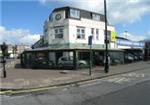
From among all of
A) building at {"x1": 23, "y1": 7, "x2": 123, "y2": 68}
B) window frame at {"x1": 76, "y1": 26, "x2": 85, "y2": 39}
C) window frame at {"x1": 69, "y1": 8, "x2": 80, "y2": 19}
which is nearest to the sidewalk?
building at {"x1": 23, "y1": 7, "x2": 123, "y2": 68}

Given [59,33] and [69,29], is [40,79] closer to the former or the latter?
[69,29]

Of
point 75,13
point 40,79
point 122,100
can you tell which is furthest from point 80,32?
point 122,100

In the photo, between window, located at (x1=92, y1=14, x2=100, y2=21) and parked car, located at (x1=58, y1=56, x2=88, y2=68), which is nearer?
parked car, located at (x1=58, y1=56, x2=88, y2=68)

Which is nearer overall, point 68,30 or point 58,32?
point 68,30

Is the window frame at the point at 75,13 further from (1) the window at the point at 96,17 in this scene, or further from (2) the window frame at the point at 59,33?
(1) the window at the point at 96,17

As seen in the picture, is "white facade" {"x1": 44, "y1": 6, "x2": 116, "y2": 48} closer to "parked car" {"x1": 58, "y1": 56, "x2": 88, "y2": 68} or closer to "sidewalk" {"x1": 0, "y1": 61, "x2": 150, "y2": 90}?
"parked car" {"x1": 58, "y1": 56, "x2": 88, "y2": 68}

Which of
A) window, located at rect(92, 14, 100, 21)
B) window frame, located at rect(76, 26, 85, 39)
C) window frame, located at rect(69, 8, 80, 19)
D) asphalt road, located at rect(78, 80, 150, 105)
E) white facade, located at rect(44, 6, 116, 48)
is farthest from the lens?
window, located at rect(92, 14, 100, 21)

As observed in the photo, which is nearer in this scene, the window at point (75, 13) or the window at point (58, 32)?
the window at point (58, 32)

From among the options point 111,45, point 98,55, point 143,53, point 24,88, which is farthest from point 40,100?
point 143,53

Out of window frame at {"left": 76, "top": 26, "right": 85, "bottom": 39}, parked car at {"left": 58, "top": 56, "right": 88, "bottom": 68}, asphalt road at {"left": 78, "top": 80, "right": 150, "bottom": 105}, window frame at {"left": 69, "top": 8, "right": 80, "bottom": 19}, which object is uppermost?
window frame at {"left": 69, "top": 8, "right": 80, "bottom": 19}

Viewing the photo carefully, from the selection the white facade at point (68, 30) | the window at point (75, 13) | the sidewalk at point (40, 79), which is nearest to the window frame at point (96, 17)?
the white facade at point (68, 30)

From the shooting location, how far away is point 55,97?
1448 centimetres

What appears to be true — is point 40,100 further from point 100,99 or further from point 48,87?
point 48,87

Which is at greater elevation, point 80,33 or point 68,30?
point 68,30
